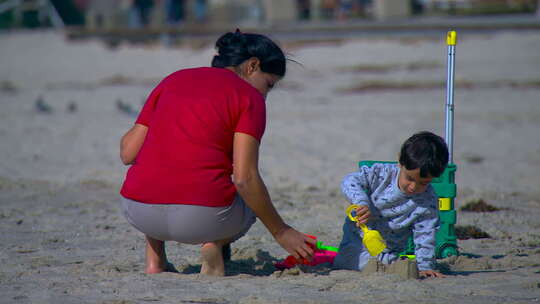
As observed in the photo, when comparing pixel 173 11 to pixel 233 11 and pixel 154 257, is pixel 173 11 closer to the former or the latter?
pixel 233 11

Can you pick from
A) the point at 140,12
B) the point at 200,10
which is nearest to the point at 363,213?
the point at 140,12

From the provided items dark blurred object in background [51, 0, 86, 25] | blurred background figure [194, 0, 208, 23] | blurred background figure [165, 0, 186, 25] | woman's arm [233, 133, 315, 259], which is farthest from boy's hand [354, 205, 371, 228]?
dark blurred object in background [51, 0, 86, 25]

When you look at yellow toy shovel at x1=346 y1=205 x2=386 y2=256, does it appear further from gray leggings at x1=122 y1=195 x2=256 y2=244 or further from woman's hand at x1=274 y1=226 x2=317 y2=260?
gray leggings at x1=122 y1=195 x2=256 y2=244

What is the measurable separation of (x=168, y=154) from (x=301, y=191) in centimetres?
330

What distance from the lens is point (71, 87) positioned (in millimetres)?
14992

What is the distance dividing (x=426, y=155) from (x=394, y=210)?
403mm

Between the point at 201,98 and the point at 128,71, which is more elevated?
the point at 201,98

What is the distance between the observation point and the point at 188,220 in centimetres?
357

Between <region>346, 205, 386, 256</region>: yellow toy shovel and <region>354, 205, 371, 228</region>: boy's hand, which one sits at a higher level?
<region>354, 205, 371, 228</region>: boy's hand

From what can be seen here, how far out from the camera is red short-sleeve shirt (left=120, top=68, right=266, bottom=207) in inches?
138

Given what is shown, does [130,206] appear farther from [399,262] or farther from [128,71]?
[128,71]

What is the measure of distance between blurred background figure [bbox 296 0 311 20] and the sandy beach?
633 cm

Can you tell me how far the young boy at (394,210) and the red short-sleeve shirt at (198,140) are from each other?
2.09 ft

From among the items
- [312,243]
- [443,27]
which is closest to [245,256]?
[312,243]
